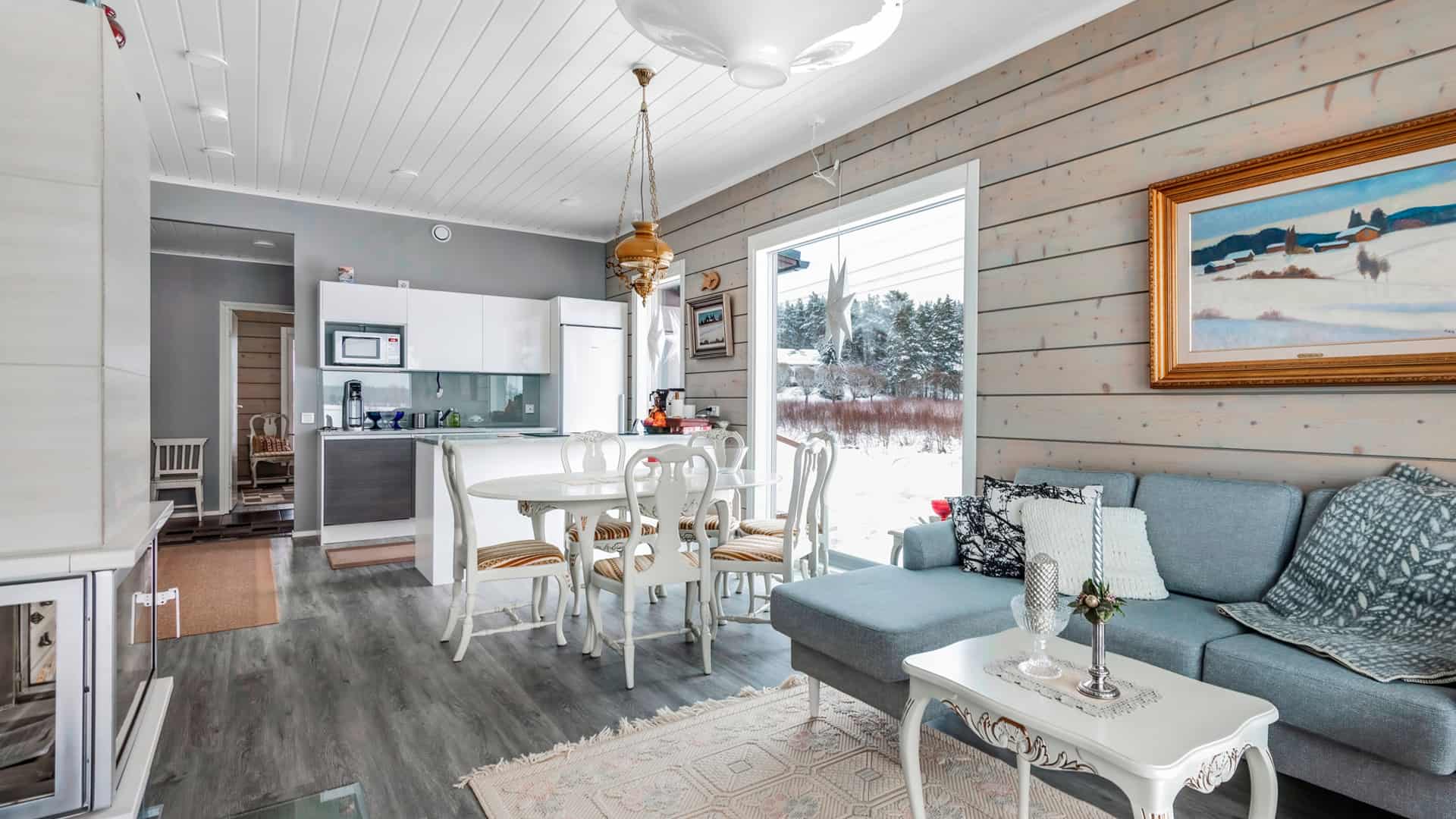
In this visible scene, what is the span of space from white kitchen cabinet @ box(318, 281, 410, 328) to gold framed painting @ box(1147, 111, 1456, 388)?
547cm

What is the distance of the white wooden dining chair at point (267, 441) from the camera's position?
8.87 metres

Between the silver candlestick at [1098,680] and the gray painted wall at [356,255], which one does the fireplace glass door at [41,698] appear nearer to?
the silver candlestick at [1098,680]

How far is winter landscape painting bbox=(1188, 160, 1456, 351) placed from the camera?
7.32 ft

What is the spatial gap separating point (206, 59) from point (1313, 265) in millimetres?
4628

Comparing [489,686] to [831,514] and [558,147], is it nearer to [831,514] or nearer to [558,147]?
[831,514]

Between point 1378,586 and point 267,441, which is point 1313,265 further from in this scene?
point 267,441

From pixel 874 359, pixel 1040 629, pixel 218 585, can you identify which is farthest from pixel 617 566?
pixel 218 585

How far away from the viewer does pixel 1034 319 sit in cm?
333

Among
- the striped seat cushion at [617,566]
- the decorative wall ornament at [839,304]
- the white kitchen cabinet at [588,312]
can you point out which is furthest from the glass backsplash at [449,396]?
the striped seat cushion at [617,566]

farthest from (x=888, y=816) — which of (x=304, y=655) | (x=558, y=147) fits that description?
(x=558, y=147)

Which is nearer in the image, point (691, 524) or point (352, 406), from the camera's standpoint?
point (691, 524)

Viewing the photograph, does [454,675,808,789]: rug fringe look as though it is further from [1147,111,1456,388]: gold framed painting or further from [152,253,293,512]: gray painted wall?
[152,253,293,512]: gray painted wall

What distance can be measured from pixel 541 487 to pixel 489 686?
35.1 inches

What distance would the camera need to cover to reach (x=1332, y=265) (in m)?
2.44
